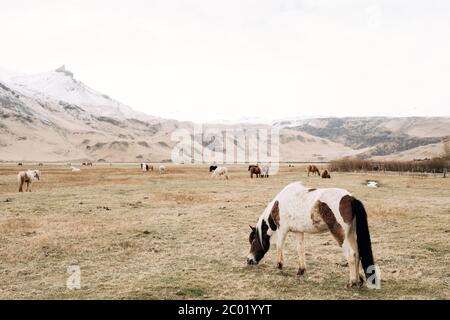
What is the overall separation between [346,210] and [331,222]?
0.46 metres

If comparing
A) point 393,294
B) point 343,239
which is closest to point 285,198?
point 343,239

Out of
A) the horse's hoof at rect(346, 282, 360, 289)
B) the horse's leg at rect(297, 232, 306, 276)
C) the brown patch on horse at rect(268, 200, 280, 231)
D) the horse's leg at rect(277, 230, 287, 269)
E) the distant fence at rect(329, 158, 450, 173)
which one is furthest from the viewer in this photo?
the distant fence at rect(329, 158, 450, 173)

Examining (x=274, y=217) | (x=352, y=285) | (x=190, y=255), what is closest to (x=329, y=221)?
(x=352, y=285)

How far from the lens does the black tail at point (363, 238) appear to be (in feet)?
30.9

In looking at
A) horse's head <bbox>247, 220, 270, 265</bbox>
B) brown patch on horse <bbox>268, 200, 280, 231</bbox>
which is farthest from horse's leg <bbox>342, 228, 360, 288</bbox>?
horse's head <bbox>247, 220, 270, 265</bbox>

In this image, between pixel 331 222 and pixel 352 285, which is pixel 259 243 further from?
pixel 352 285

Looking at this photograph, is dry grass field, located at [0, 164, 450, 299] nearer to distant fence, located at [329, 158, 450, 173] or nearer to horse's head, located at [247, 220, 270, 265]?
horse's head, located at [247, 220, 270, 265]

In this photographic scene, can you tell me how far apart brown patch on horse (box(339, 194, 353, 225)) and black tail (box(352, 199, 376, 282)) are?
4.3 inches

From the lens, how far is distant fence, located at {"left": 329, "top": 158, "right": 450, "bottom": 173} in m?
67.3

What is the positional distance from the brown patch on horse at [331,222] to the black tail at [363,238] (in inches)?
15.9
